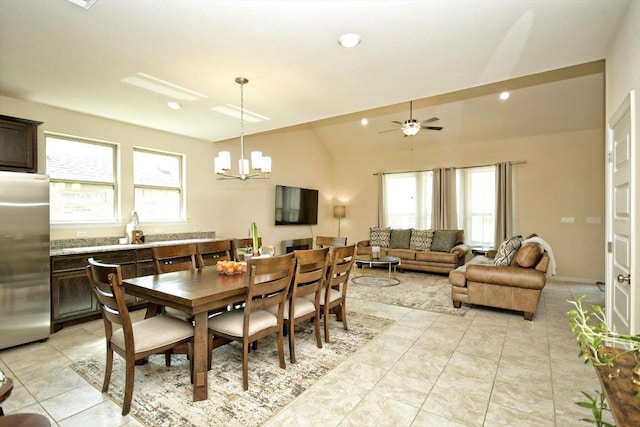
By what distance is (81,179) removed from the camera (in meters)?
4.29

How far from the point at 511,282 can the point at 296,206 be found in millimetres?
4891

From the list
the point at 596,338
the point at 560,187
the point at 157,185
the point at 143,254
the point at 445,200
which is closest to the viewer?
the point at 596,338

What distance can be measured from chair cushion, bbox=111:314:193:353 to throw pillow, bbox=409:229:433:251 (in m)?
5.87

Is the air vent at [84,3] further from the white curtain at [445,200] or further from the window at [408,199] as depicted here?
the window at [408,199]

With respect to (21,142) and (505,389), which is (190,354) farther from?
(21,142)

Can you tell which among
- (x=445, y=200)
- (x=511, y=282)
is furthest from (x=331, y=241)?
(x=445, y=200)

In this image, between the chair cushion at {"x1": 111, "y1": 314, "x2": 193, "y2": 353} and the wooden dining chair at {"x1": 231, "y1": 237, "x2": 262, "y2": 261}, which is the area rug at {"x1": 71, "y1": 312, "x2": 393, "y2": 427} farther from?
the wooden dining chair at {"x1": 231, "y1": 237, "x2": 262, "y2": 261}

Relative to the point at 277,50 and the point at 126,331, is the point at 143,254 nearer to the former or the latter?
the point at 126,331

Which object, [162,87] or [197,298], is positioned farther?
[162,87]

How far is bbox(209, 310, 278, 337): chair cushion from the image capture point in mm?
2430

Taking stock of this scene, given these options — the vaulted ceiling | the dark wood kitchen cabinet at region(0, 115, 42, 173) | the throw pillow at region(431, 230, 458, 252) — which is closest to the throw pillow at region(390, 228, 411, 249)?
the throw pillow at region(431, 230, 458, 252)

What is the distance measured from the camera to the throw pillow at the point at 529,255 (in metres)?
4.00

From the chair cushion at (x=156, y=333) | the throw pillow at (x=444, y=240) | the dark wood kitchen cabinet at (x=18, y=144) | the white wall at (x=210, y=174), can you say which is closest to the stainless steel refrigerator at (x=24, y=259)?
the dark wood kitchen cabinet at (x=18, y=144)

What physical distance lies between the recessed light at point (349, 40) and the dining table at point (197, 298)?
78.6 inches
